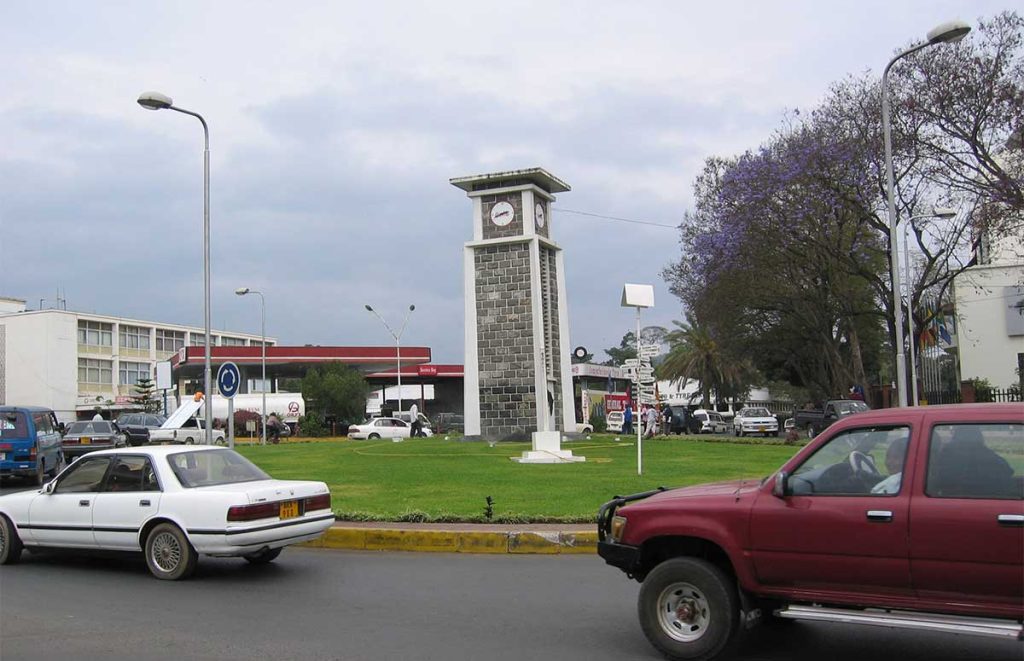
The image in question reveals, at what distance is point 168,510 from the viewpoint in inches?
362

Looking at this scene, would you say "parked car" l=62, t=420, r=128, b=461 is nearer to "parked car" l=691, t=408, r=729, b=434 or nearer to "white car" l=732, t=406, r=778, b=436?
"white car" l=732, t=406, r=778, b=436

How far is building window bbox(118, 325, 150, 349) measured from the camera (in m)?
98.5

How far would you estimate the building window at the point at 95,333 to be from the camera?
9269cm

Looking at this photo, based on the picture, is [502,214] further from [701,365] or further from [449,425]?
[701,365]

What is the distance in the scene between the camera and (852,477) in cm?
577

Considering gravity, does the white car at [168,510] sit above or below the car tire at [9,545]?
above

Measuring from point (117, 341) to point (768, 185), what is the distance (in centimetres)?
8060

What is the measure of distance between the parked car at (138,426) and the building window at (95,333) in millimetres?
54517

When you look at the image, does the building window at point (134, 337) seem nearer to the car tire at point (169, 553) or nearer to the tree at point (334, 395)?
the tree at point (334, 395)

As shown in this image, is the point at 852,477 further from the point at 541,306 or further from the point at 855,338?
the point at 855,338

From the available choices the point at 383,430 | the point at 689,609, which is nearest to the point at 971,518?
the point at 689,609

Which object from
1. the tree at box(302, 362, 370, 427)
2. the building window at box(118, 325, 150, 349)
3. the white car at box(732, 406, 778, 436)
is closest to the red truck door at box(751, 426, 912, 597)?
the white car at box(732, 406, 778, 436)

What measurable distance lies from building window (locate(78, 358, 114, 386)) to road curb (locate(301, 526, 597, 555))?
8942 cm

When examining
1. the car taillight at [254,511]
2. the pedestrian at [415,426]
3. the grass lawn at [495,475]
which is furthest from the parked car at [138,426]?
the car taillight at [254,511]
